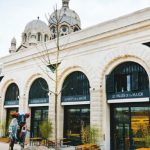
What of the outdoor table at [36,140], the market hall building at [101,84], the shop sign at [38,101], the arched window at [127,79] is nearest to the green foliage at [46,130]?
the outdoor table at [36,140]

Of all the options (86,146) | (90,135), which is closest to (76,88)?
(90,135)

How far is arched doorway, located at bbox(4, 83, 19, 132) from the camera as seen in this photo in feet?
91.1

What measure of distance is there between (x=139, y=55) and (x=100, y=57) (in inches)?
133

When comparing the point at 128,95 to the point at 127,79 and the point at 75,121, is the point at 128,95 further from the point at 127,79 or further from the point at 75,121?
the point at 75,121

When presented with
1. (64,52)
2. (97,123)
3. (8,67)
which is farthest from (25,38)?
(97,123)

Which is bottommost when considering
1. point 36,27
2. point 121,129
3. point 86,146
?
point 86,146

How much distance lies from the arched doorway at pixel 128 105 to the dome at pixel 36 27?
5225 centimetres

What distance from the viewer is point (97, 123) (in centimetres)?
1892

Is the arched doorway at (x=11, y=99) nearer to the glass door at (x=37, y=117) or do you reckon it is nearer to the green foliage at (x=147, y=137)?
the glass door at (x=37, y=117)

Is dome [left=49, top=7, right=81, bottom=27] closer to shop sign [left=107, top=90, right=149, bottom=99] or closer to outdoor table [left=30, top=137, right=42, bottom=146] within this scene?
outdoor table [left=30, top=137, right=42, bottom=146]

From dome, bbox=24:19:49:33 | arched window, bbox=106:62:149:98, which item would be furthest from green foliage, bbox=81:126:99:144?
dome, bbox=24:19:49:33

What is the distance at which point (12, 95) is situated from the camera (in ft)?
94.4

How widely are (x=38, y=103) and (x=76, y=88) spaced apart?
4.81 meters

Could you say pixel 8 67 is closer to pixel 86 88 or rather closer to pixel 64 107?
pixel 64 107
